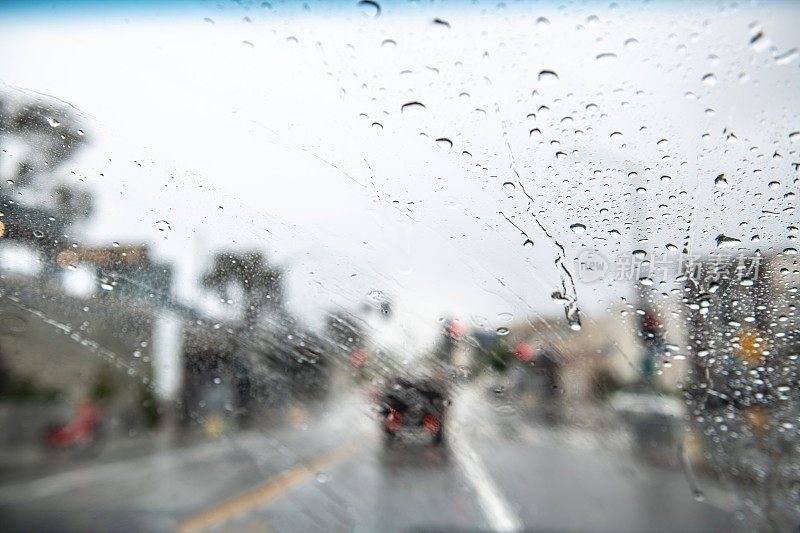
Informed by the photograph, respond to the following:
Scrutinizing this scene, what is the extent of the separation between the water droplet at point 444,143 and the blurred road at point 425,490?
146cm

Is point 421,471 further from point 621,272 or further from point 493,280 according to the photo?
point 621,272

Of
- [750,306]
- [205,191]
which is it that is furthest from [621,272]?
[205,191]

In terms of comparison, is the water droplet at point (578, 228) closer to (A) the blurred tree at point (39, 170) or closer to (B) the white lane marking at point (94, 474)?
(A) the blurred tree at point (39, 170)

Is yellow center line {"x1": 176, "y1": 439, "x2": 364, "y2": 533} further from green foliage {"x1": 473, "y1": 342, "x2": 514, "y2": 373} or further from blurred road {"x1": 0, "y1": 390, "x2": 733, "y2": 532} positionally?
green foliage {"x1": 473, "y1": 342, "x2": 514, "y2": 373}

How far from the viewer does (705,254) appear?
2328mm

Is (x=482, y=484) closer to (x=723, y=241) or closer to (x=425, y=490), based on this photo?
(x=425, y=490)

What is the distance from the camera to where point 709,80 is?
200 cm

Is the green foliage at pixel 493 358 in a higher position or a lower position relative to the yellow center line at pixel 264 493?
higher

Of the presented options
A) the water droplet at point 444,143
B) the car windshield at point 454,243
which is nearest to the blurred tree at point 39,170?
the car windshield at point 454,243

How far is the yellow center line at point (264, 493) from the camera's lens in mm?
3969

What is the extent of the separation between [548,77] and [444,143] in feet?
1.78

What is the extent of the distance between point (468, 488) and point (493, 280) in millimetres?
2171

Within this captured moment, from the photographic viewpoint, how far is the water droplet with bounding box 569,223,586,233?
2439 mm

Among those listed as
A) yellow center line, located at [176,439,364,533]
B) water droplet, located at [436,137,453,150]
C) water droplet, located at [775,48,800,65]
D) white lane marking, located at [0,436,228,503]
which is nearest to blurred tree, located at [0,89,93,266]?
water droplet, located at [436,137,453,150]
